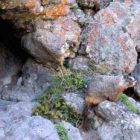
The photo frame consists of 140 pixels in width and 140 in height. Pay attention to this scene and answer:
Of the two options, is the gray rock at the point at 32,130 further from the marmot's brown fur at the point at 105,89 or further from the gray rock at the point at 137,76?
the gray rock at the point at 137,76

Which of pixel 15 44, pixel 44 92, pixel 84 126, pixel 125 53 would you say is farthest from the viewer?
pixel 15 44

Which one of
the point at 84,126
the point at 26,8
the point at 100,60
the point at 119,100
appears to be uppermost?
the point at 26,8

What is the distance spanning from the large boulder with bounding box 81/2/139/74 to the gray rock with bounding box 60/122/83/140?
1570 millimetres

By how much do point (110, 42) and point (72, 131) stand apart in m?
2.24

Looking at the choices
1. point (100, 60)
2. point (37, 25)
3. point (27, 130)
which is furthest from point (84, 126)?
point (37, 25)

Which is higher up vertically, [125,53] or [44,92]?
[125,53]

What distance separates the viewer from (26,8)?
232 inches

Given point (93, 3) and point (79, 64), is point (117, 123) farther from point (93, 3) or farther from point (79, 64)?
point (93, 3)

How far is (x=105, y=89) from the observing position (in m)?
5.79

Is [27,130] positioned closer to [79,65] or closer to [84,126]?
[84,126]

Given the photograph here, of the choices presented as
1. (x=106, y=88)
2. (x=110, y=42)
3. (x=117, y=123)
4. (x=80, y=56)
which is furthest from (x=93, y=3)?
(x=117, y=123)

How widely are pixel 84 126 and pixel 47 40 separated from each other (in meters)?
1.85

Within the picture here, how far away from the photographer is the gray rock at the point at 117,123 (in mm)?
5453

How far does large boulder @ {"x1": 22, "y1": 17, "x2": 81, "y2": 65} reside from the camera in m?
6.41
